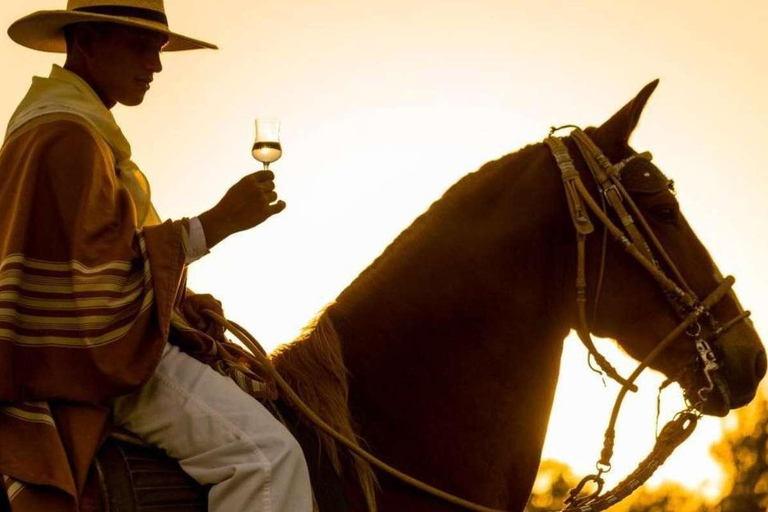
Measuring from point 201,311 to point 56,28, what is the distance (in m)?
1.26

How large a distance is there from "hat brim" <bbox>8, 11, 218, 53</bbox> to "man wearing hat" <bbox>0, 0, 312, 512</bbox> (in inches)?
13.9

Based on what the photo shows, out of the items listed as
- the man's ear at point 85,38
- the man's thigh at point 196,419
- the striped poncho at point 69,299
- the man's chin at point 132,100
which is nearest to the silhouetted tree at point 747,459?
the man's chin at point 132,100

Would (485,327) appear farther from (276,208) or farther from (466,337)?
(276,208)

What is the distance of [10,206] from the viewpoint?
4395mm

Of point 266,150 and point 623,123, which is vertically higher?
point 623,123

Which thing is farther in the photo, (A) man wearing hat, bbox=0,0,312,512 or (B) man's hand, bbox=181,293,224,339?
(B) man's hand, bbox=181,293,224,339

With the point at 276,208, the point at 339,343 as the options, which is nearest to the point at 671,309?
the point at 339,343

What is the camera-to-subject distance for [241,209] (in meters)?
4.54

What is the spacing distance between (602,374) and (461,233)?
866mm

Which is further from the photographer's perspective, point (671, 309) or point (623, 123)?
point (623, 123)

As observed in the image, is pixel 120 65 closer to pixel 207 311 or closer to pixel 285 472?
pixel 207 311

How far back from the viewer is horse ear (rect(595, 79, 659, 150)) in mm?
5324

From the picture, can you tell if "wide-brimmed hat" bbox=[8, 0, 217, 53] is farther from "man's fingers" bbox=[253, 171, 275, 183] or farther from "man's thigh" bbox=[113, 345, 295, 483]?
"man's thigh" bbox=[113, 345, 295, 483]

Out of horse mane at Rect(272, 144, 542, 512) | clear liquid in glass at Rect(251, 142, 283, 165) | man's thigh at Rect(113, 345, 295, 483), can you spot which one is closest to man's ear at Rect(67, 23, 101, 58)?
clear liquid in glass at Rect(251, 142, 283, 165)
